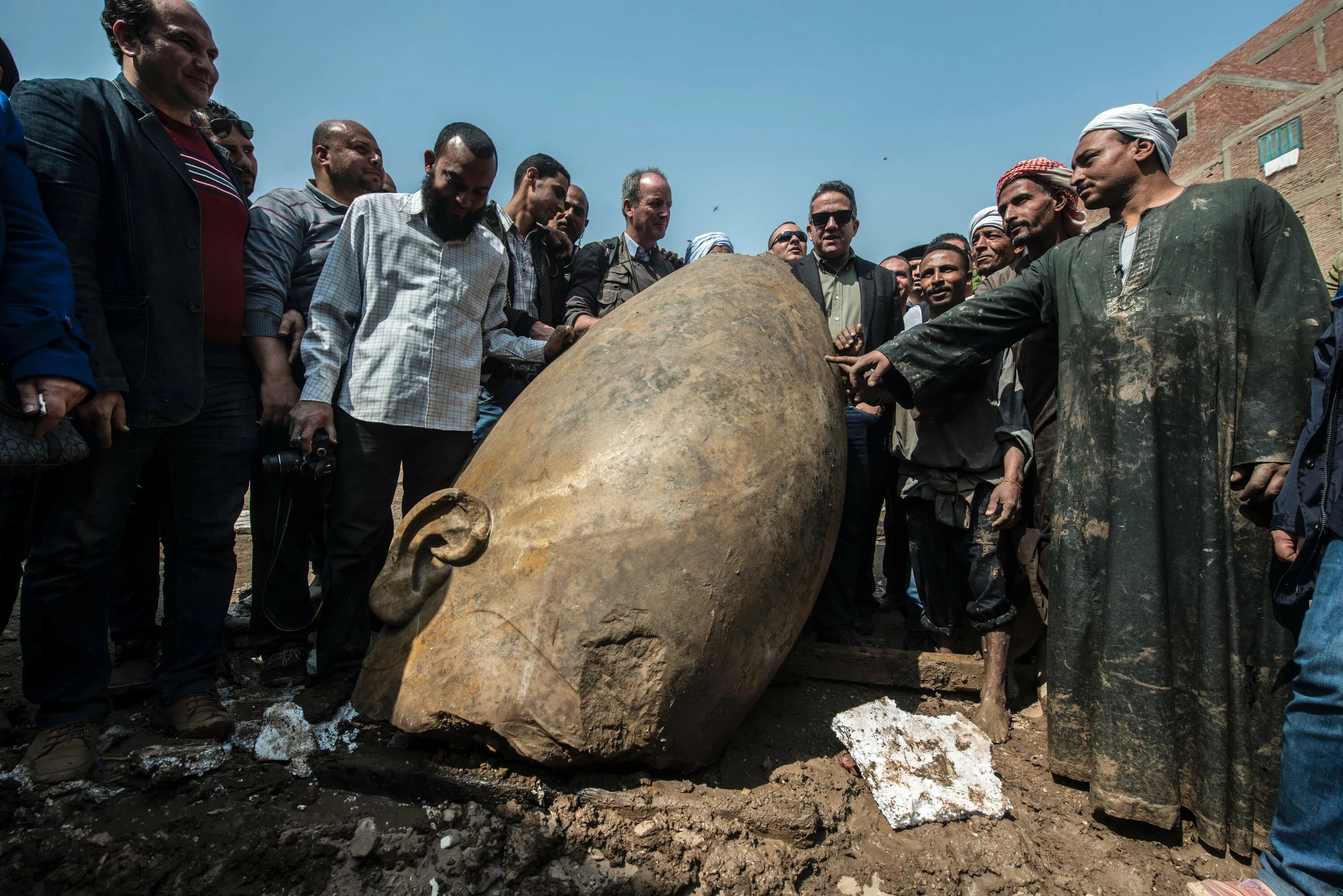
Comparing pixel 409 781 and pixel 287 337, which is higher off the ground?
pixel 287 337

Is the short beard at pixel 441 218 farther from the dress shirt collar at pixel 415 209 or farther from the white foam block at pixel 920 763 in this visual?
the white foam block at pixel 920 763

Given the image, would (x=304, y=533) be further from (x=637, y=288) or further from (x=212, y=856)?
(x=637, y=288)

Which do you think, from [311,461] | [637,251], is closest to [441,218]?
→ [311,461]

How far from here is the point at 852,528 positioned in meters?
3.47

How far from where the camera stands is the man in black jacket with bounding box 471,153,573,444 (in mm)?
3514

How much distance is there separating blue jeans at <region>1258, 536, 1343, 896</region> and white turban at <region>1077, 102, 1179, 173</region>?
1.51m

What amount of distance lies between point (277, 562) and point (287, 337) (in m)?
0.99

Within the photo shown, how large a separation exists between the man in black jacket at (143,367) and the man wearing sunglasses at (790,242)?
3.32 metres

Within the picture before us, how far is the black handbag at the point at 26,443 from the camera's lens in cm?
175

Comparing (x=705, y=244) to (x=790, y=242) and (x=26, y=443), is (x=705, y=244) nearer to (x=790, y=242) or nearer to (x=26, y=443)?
(x=790, y=242)

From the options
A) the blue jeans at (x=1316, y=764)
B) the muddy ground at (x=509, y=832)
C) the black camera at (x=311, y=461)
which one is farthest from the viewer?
the black camera at (x=311, y=461)

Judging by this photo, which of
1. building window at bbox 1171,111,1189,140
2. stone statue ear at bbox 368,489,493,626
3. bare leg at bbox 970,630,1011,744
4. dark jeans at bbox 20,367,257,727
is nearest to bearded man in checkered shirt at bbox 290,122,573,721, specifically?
dark jeans at bbox 20,367,257,727

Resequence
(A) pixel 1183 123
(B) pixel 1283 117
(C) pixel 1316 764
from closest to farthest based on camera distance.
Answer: (C) pixel 1316 764
(B) pixel 1283 117
(A) pixel 1183 123

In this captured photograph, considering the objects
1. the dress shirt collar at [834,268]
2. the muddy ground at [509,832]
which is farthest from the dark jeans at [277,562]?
the dress shirt collar at [834,268]
